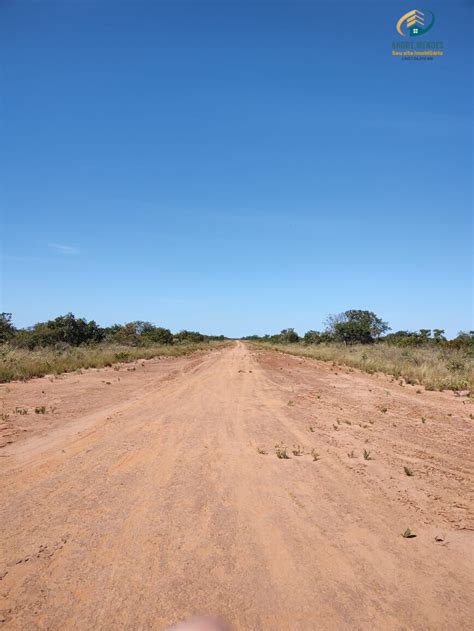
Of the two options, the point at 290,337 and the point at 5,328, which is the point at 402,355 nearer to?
the point at 5,328

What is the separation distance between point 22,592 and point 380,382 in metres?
15.2

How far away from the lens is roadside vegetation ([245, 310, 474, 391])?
16.3 m

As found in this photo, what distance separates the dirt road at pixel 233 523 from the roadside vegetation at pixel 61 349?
8.40m

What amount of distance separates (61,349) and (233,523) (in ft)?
86.7

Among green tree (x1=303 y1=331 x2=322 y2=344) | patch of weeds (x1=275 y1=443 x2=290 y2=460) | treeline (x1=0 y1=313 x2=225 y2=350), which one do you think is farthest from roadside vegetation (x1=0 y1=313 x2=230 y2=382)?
green tree (x1=303 y1=331 x2=322 y2=344)

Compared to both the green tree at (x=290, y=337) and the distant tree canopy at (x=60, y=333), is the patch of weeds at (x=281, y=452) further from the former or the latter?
the green tree at (x=290, y=337)

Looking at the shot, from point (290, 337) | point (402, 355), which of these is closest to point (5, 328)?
point (402, 355)

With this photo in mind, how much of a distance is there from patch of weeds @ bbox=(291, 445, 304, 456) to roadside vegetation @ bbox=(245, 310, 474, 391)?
9.52 meters

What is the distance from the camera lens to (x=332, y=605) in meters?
3.06

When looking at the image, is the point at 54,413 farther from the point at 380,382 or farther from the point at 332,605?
the point at 380,382

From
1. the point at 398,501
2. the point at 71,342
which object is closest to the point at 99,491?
the point at 398,501

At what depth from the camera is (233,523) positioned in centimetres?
420

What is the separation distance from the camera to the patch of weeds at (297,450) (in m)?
6.49

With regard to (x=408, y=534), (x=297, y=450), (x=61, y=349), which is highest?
(x=61, y=349)
